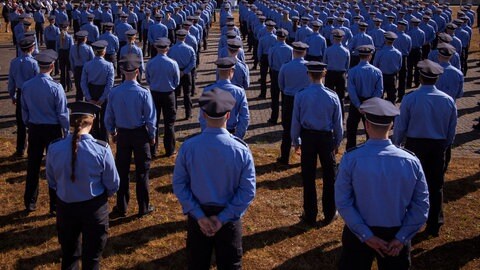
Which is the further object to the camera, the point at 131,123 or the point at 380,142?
the point at 131,123

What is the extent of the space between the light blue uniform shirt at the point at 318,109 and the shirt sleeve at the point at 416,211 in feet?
8.65

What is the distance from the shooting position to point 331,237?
6836 millimetres

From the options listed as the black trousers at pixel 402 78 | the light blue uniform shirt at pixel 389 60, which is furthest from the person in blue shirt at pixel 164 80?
the black trousers at pixel 402 78

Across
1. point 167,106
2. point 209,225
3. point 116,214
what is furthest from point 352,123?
point 209,225

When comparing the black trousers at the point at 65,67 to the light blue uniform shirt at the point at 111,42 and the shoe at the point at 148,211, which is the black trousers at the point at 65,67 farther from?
the shoe at the point at 148,211

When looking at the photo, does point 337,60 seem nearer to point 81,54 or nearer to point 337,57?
point 337,57

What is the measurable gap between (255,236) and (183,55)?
19.3ft

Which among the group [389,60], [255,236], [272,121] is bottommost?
[272,121]

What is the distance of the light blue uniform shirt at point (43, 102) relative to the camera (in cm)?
718

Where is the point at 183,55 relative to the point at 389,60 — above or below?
above

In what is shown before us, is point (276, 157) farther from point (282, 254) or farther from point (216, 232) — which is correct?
point (216, 232)

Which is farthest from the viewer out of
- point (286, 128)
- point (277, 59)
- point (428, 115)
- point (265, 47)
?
point (265, 47)

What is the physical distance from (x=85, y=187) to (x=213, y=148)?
1.46 m

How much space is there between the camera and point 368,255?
4.45 metres
